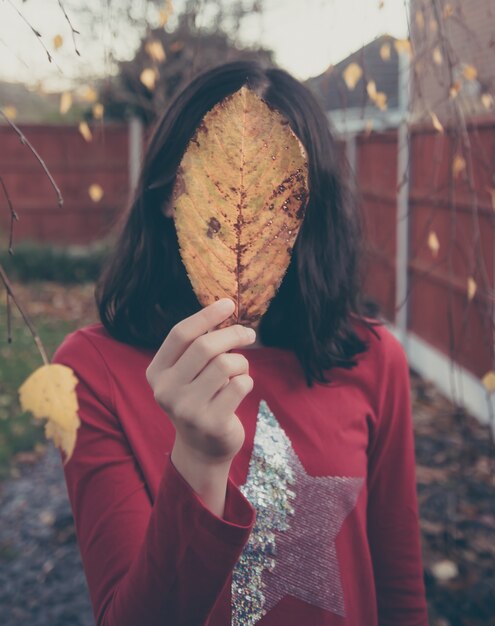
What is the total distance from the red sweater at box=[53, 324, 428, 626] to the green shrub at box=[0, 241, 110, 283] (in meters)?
8.43

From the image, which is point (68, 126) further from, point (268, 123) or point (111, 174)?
point (268, 123)

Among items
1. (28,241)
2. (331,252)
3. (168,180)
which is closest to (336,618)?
(331,252)

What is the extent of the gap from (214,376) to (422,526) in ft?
9.33

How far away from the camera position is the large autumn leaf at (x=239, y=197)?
0.63 meters

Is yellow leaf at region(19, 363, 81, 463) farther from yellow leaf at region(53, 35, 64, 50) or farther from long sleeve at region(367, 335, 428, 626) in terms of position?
yellow leaf at region(53, 35, 64, 50)

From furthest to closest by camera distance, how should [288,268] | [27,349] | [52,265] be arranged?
[52,265] → [27,349] → [288,268]

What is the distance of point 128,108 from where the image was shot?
11.0 m

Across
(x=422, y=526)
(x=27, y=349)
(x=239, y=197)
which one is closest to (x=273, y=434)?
(x=239, y=197)

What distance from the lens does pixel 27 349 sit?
19.7 ft

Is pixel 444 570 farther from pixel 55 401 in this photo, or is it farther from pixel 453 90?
pixel 55 401

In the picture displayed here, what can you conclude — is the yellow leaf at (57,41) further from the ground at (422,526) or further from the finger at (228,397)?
the ground at (422,526)

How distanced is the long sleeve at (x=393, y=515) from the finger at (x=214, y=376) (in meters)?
0.70

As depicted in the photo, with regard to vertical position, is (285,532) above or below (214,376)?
below

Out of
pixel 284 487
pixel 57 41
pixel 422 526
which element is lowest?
pixel 422 526
